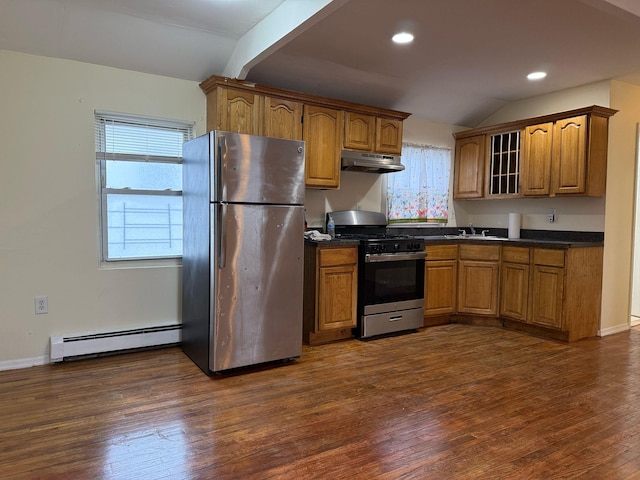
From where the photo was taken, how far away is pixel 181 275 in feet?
12.1

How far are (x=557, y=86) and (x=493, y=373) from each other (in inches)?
117

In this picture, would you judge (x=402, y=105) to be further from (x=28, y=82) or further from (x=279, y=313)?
(x=28, y=82)

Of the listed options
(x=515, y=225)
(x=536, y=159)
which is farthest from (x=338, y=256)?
(x=536, y=159)

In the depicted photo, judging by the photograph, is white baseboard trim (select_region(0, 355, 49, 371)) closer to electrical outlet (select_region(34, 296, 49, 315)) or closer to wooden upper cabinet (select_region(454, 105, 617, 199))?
electrical outlet (select_region(34, 296, 49, 315))

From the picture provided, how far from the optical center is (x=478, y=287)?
455 centimetres

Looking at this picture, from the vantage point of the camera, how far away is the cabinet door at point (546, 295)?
3969 millimetres

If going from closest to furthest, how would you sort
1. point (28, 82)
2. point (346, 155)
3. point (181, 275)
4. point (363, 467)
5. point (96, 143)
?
point (363, 467) → point (28, 82) → point (96, 143) → point (181, 275) → point (346, 155)

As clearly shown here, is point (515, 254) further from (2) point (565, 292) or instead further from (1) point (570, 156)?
(1) point (570, 156)

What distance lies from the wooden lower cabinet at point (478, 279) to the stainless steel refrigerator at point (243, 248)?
2120 mm

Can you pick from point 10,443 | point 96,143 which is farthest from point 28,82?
point 10,443

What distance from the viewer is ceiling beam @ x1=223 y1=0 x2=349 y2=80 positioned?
8.28 ft

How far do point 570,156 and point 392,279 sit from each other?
6.66 ft

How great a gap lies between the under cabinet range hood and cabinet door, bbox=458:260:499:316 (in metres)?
1.27

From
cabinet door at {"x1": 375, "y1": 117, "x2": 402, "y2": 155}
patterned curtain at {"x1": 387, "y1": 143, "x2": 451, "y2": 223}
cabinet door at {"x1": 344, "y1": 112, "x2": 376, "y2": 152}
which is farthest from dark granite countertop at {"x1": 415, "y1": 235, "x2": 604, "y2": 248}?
cabinet door at {"x1": 344, "y1": 112, "x2": 376, "y2": 152}
